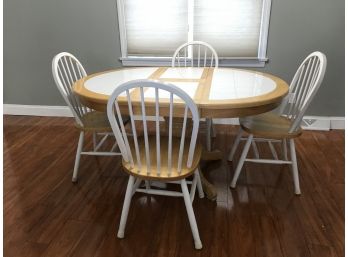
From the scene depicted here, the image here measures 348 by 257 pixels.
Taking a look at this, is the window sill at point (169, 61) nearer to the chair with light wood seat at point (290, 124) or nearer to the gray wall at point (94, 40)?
the gray wall at point (94, 40)

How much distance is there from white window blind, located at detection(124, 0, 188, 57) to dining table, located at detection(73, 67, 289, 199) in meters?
0.73

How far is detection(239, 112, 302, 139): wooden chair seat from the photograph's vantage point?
173cm

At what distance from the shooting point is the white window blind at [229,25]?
261cm

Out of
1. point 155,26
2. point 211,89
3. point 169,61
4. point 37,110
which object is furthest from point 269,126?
point 37,110

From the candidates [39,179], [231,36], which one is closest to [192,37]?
[231,36]

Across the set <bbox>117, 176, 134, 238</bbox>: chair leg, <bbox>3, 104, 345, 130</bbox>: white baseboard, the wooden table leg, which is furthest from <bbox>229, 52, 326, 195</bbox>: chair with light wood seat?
<bbox>3, 104, 345, 130</bbox>: white baseboard

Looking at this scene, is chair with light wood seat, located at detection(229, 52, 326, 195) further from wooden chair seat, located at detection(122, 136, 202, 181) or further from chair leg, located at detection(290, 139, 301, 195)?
wooden chair seat, located at detection(122, 136, 202, 181)

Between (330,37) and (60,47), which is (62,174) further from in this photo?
(330,37)

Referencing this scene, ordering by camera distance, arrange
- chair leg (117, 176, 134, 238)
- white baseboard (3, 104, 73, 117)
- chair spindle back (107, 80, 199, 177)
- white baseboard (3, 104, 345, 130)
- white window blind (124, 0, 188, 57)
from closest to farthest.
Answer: chair spindle back (107, 80, 199, 177) < chair leg (117, 176, 134, 238) < white window blind (124, 0, 188, 57) < white baseboard (3, 104, 345, 130) < white baseboard (3, 104, 73, 117)

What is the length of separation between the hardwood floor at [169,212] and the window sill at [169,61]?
2.98 ft

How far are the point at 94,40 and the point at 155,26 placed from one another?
63 centimetres

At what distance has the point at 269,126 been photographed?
1820mm

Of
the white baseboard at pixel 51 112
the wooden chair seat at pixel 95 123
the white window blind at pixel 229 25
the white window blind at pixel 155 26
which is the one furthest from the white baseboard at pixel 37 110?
the white window blind at pixel 229 25

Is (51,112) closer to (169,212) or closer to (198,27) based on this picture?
(198,27)
